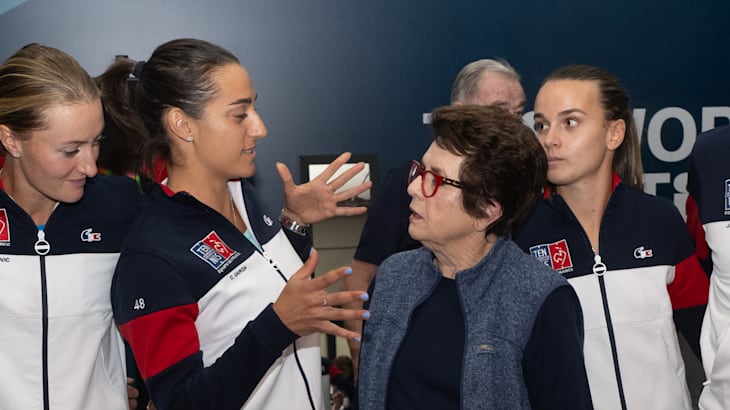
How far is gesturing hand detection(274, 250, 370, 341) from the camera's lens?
4.78ft

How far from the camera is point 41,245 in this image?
5.82ft

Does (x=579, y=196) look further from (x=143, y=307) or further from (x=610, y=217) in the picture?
(x=143, y=307)

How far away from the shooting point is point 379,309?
1.73m

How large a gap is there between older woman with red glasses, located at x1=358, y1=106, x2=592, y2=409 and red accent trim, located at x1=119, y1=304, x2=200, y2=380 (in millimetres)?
399

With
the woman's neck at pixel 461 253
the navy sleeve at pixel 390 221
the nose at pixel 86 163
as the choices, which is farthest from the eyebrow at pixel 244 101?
the navy sleeve at pixel 390 221

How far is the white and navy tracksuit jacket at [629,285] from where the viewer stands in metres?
1.94

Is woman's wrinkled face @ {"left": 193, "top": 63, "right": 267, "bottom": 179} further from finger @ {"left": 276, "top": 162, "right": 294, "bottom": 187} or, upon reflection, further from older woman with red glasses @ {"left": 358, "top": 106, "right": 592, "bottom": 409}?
older woman with red glasses @ {"left": 358, "top": 106, "right": 592, "bottom": 409}

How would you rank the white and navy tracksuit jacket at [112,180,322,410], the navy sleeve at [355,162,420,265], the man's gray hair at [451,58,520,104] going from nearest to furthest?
the white and navy tracksuit jacket at [112,180,322,410], the navy sleeve at [355,162,420,265], the man's gray hair at [451,58,520,104]

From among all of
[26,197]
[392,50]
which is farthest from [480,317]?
[392,50]

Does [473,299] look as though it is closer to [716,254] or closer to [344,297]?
[344,297]

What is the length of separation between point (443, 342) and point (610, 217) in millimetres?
721

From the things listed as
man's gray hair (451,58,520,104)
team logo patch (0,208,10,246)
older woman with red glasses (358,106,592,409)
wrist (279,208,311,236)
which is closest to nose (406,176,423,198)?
older woman with red glasses (358,106,592,409)

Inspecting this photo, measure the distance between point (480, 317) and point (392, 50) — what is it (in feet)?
8.09

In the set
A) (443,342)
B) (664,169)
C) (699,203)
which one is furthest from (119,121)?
(664,169)
